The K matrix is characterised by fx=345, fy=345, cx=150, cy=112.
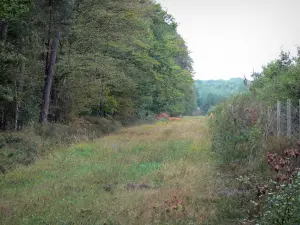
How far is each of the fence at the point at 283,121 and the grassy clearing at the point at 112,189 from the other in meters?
2.36

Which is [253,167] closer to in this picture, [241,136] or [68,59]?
[241,136]

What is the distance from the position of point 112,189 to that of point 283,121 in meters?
6.53

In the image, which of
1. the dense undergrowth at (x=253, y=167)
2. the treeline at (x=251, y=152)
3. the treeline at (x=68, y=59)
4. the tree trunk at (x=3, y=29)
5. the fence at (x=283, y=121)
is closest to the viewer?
the dense undergrowth at (x=253, y=167)

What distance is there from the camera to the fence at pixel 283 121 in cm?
1133

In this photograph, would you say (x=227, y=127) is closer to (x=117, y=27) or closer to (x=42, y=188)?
(x=42, y=188)

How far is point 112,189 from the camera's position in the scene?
342 inches

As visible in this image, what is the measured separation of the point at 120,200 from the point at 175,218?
1.59m

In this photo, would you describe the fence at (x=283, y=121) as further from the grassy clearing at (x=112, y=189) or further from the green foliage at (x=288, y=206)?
the green foliage at (x=288, y=206)

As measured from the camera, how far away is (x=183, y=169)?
10523mm

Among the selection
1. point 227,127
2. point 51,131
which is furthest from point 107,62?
point 227,127

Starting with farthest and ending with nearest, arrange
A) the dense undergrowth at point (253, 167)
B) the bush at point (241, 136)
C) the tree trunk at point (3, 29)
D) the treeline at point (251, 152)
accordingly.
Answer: the tree trunk at point (3, 29), the bush at point (241, 136), the treeline at point (251, 152), the dense undergrowth at point (253, 167)

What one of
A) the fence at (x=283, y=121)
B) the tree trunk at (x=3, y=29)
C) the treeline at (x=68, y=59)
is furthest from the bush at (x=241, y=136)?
the tree trunk at (x=3, y=29)

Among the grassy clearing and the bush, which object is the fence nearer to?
the bush

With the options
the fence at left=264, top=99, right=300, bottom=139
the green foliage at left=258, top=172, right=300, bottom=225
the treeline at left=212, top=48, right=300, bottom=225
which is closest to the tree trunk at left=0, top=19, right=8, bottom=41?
the treeline at left=212, top=48, right=300, bottom=225
